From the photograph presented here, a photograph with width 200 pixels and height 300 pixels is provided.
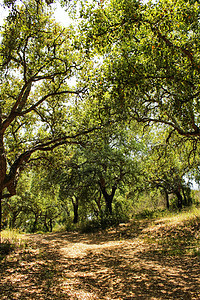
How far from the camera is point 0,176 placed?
7711 mm

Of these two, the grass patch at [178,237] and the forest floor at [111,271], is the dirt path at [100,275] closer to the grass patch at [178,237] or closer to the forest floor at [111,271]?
the forest floor at [111,271]

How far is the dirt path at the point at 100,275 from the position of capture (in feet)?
14.2

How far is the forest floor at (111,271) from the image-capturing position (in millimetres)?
4379

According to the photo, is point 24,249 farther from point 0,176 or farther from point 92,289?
point 92,289

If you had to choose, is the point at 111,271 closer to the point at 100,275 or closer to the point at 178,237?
the point at 100,275

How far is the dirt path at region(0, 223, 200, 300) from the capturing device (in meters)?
4.34

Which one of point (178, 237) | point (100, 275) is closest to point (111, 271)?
point (100, 275)

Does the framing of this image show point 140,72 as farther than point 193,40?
No

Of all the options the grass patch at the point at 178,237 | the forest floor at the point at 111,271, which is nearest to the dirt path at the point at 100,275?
the forest floor at the point at 111,271

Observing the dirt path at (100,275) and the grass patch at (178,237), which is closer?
the dirt path at (100,275)

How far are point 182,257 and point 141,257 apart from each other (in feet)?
4.48

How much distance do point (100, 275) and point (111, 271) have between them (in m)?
0.40

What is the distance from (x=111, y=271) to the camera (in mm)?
5875

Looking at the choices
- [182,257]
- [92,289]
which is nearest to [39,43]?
[92,289]
